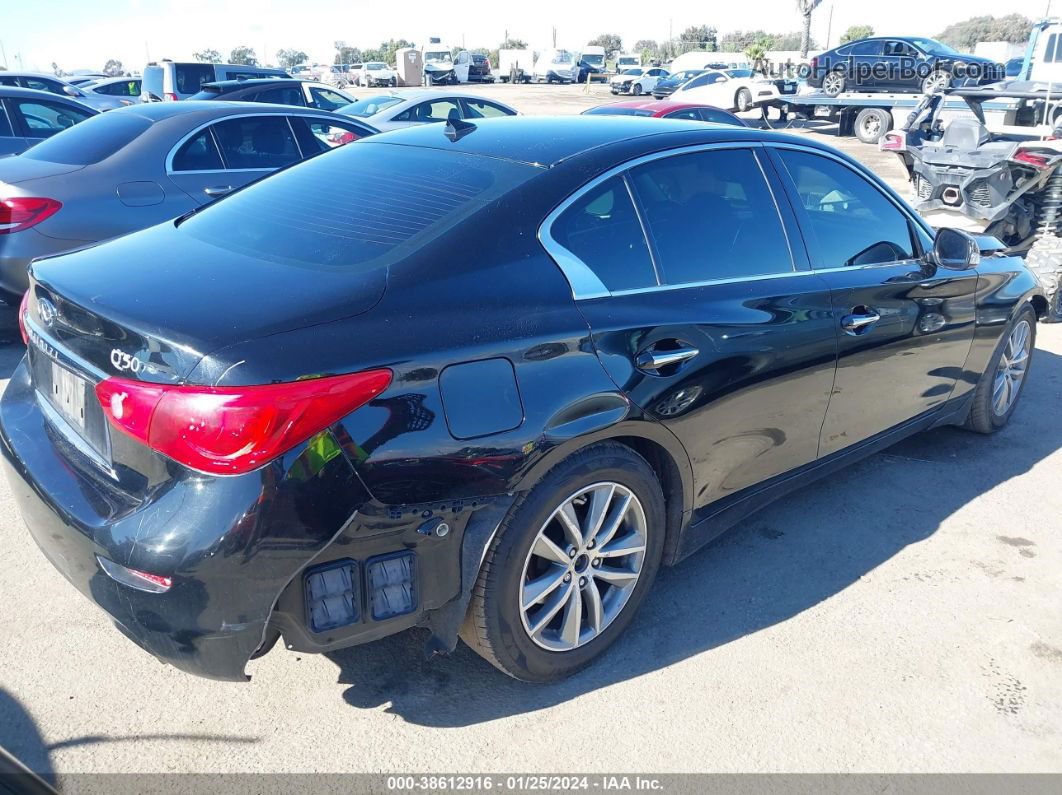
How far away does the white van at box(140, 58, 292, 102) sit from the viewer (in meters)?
16.7

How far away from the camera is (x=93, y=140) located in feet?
19.7

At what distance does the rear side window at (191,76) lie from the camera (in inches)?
657

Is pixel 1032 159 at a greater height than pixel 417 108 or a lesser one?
lesser

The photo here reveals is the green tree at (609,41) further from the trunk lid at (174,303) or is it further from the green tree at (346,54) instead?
the trunk lid at (174,303)

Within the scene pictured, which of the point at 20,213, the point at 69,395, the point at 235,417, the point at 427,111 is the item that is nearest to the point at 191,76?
the point at 427,111

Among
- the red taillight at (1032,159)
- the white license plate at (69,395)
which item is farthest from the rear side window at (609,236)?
the red taillight at (1032,159)

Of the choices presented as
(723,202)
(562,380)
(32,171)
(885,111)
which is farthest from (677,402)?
(885,111)

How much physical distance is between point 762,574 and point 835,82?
2242 centimetres

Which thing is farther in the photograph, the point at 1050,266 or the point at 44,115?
the point at 44,115

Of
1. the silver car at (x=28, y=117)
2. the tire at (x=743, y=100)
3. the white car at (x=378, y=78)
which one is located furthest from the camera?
the white car at (x=378, y=78)

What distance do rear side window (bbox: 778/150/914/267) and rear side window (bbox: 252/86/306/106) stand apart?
10.6 metres

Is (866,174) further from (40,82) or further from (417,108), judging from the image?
(40,82)

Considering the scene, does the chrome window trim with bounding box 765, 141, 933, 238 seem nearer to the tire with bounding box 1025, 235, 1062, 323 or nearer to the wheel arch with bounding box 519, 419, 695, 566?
the wheel arch with bounding box 519, 419, 695, 566

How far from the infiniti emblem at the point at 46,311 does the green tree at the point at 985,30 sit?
107973 mm
